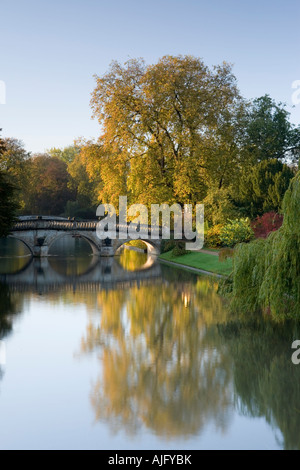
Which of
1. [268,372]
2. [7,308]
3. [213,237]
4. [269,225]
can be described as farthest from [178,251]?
[268,372]

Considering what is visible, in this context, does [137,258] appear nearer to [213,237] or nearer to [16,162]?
[213,237]

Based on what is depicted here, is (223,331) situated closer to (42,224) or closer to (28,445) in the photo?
(28,445)

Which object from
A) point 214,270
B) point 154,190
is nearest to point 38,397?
point 214,270

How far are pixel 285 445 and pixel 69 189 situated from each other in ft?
297

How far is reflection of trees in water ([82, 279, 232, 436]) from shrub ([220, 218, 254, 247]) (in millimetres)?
A: 15656

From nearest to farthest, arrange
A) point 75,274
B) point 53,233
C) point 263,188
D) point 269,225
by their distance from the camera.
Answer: point 269,225 → point 75,274 → point 263,188 → point 53,233

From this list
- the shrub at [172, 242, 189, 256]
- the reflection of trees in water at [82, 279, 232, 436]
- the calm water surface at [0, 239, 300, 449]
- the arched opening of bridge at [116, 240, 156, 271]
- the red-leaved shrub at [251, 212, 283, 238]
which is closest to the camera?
the calm water surface at [0, 239, 300, 449]

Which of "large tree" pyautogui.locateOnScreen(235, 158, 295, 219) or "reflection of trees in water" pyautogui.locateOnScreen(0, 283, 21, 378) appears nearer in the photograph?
"reflection of trees in water" pyautogui.locateOnScreen(0, 283, 21, 378)

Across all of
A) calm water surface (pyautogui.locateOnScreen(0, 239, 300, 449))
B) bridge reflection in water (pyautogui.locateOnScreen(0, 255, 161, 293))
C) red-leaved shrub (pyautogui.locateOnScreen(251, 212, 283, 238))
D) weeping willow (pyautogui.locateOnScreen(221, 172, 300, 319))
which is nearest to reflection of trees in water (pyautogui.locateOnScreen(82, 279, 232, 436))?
calm water surface (pyautogui.locateOnScreen(0, 239, 300, 449))

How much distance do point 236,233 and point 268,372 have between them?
27031mm

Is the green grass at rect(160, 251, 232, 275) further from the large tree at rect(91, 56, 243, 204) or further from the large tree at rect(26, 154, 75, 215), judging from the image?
the large tree at rect(26, 154, 75, 215)

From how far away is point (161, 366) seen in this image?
14.3m

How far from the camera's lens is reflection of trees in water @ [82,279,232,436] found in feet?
35.0

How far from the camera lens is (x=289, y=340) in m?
17.0
